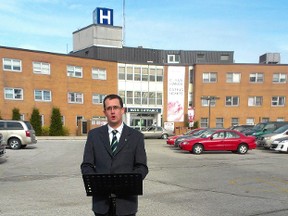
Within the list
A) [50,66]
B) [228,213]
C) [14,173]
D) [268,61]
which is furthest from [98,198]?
[268,61]

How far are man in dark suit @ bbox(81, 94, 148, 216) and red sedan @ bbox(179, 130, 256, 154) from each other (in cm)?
1341

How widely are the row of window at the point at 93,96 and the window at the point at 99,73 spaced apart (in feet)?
7.33

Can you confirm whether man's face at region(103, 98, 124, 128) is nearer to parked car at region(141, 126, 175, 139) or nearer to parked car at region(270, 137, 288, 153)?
parked car at region(270, 137, 288, 153)

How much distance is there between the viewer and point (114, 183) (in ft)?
8.51

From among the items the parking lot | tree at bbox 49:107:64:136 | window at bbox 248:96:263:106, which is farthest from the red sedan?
window at bbox 248:96:263:106

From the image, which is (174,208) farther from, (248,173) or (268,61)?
(268,61)

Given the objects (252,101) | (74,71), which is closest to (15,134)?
(74,71)

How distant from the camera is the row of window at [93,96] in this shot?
30.3 m

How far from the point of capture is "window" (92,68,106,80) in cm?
3567

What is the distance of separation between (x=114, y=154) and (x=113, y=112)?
0.45 meters

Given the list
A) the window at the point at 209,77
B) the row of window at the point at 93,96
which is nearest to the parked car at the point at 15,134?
the row of window at the point at 93,96

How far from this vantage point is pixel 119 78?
123 ft

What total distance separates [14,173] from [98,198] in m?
7.89

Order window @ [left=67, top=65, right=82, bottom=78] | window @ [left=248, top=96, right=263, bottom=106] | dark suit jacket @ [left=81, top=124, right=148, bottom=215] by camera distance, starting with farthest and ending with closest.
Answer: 1. window @ [left=248, top=96, right=263, bottom=106]
2. window @ [left=67, top=65, right=82, bottom=78]
3. dark suit jacket @ [left=81, top=124, right=148, bottom=215]
